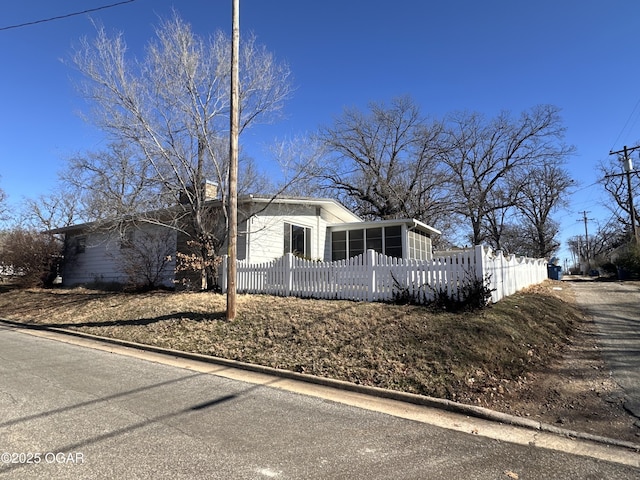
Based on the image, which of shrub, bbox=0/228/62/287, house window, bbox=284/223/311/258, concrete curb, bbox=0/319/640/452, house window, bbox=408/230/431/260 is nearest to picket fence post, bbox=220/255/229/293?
house window, bbox=284/223/311/258

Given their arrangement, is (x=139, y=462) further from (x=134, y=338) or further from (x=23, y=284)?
(x=23, y=284)

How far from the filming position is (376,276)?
32.6 ft

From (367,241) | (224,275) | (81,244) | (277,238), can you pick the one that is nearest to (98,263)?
(81,244)

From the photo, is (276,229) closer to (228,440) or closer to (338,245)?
(338,245)

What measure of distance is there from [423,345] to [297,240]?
1007 centimetres

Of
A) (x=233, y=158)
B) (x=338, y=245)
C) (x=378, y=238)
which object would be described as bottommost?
(x=338, y=245)

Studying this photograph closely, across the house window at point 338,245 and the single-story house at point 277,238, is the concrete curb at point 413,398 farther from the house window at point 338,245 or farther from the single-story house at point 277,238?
the house window at point 338,245

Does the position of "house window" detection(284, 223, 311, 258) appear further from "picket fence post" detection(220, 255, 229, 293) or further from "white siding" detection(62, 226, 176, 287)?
"white siding" detection(62, 226, 176, 287)

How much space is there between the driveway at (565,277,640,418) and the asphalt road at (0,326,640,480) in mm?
2524

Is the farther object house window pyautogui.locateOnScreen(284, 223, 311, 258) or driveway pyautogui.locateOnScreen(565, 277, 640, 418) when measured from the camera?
house window pyautogui.locateOnScreen(284, 223, 311, 258)

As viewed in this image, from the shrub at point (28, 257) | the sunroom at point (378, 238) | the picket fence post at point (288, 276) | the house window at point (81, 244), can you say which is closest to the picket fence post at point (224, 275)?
the picket fence post at point (288, 276)

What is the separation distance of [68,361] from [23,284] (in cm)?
1451

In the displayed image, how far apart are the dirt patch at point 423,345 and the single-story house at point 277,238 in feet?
11.9

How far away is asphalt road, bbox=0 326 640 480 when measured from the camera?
3416mm
